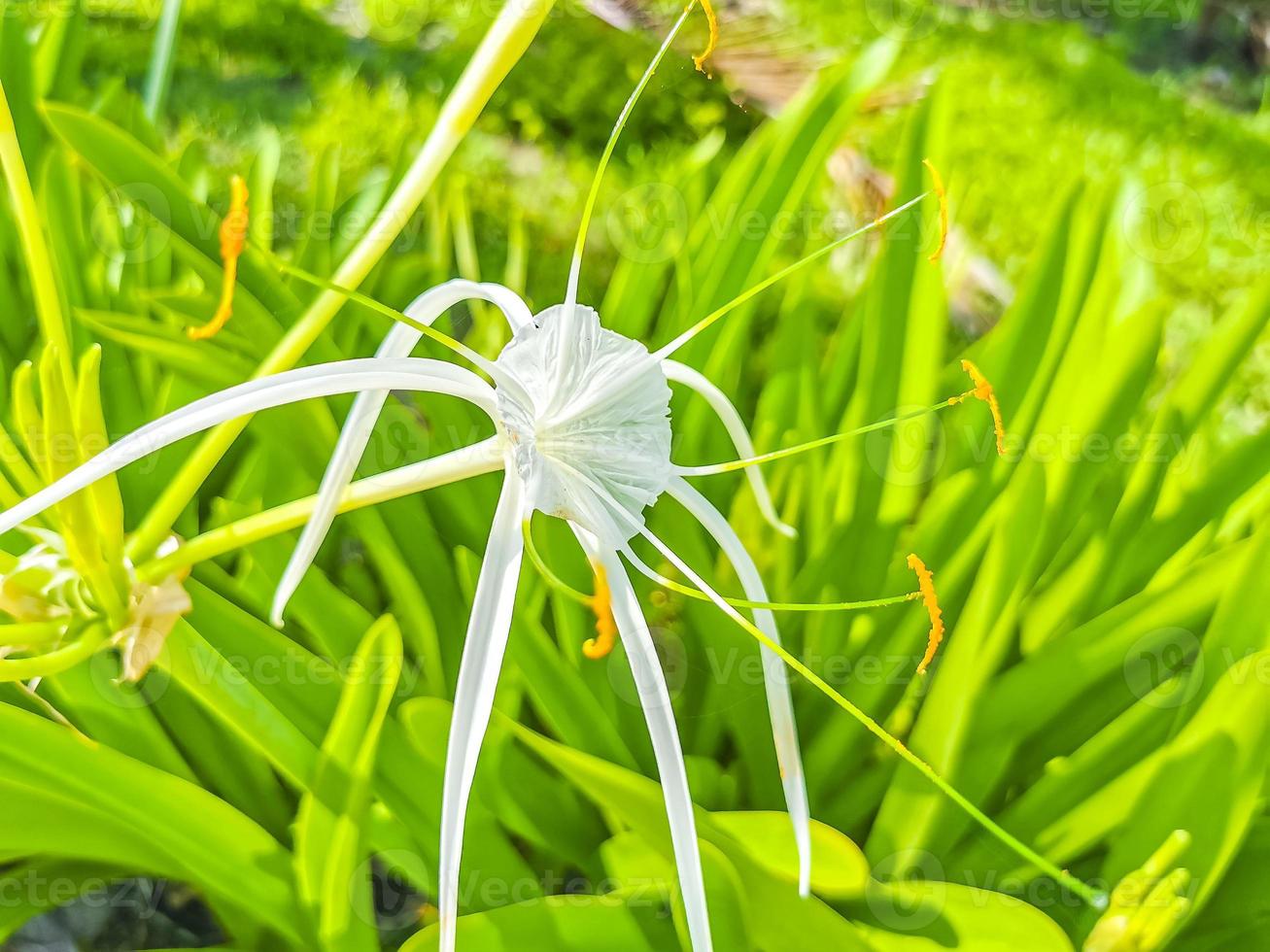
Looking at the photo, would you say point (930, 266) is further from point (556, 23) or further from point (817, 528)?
point (556, 23)

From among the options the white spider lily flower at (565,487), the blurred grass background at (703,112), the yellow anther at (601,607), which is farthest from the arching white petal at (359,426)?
the blurred grass background at (703,112)

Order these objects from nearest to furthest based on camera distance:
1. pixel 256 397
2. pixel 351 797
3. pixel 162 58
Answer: pixel 256 397 < pixel 351 797 < pixel 162 58

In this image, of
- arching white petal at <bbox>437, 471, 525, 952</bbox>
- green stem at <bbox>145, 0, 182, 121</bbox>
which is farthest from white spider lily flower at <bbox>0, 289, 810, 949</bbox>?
green stem at <bbox>145, 0, 182, 121</bbox>

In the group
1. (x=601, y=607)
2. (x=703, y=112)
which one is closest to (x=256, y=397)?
(x=601, y=607)

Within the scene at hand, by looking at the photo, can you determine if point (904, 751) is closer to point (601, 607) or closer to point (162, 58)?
point (601, 607)

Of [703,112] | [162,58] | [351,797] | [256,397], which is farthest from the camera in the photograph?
[703,112]

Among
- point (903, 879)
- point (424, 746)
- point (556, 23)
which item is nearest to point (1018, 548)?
point (903, 879)

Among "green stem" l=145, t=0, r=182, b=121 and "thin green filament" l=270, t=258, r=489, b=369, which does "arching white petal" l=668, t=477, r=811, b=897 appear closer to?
"thin green filament" l=270, t=258, r=489, b=369
